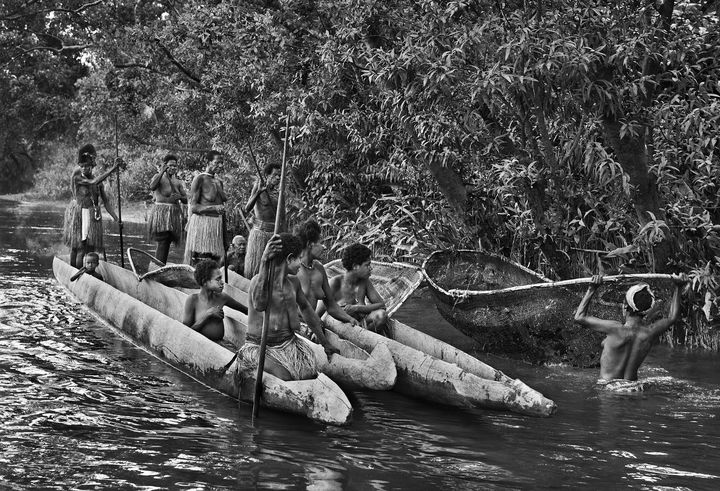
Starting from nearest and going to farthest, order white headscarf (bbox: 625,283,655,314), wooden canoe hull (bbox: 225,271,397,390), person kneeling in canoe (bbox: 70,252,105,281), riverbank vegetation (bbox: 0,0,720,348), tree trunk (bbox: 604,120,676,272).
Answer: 1. wooden canoe hull (bbox: 225,271,397,390)
2. white headscarf (bbox: 625,283,655,314)
3. riverbank vegetation (bbox: 0,0,720,348)
4. tree trunk (bbox: 604,120,676,272)
5. person kneeling in canoe (bbox: 70,252,105,281)

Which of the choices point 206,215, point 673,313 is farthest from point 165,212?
point 673,313

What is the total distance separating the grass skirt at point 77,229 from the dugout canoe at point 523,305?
4401 mm

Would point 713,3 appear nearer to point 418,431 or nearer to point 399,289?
point 399,289

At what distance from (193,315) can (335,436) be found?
2240 mm

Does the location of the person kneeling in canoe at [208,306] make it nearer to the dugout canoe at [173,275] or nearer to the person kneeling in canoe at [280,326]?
the person kneeling in canoe at [280,326]

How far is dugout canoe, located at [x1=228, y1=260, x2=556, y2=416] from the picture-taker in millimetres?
5711

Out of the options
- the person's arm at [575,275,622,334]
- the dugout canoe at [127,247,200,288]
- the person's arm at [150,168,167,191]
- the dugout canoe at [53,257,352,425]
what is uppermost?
the person's arm at [150,168,167,191]

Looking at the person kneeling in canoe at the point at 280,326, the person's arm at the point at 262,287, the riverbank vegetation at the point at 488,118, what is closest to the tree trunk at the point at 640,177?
the riverbank vegetation at the point at 488,118

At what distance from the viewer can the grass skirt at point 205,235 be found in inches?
404

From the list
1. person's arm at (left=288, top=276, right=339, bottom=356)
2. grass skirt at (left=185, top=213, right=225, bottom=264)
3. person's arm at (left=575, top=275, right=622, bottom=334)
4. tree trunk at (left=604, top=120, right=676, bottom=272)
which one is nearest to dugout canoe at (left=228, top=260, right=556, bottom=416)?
person's arm at (left=288, top=276, right=339, bottom=356)

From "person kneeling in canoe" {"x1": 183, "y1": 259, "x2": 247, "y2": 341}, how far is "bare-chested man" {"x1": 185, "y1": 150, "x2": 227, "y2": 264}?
3.06 metres

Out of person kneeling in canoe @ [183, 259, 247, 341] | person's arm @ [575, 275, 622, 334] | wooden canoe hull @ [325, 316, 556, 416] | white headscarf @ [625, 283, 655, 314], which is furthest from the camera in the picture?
person kneeling in canoe @ [183, 259, 247, 341]

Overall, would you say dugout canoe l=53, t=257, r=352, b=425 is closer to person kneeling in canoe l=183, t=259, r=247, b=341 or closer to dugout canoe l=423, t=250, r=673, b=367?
person kneeling in canoe l=183, t=259, r=247, b=341

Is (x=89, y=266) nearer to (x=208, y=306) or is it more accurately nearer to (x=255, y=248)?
(x=255, y=248)
